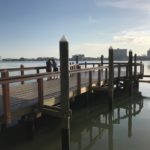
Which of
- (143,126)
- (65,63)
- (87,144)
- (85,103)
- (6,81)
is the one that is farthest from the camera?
(85,103)

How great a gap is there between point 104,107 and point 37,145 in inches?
281

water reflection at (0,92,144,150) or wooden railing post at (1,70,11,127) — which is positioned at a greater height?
wooden railing post at (1,70,11,127)

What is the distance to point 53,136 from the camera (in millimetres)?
9445

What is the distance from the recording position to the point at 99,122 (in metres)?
12.0

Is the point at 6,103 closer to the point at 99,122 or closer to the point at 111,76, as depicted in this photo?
the point at 99,122

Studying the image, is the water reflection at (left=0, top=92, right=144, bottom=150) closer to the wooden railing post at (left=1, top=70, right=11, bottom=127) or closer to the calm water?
the calm water

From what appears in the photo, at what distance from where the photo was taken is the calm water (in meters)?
8.64

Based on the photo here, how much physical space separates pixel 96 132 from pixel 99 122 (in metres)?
1.59

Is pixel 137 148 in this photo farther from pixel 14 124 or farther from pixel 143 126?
pixel 14 124

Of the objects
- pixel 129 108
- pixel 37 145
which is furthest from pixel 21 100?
pixel 129 108

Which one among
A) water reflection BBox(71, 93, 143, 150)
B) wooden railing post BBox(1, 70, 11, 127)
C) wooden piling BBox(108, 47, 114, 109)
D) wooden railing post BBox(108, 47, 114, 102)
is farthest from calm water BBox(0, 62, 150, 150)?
wooden railing post BBox(1, 70, 11, 127)

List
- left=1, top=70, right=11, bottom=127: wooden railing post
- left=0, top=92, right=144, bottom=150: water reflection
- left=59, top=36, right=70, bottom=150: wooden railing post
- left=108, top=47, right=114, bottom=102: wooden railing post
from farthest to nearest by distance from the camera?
left=108, top=47, right=114, bottom=102: wooden railing post → left=0, top=92, right=144, bottom=150: water reflection → left=59, top=36, right=70, bottom=150: wooden railing post → left=1, top=70, right=11, bottom=127: wooden railing post

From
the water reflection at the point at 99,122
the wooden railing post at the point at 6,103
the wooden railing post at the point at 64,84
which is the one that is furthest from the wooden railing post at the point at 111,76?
the wooden railing post at the point at 6,103

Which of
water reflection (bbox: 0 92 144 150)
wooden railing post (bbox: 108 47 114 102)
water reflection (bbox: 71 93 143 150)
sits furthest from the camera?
wooden railing post (bbox: 108 47 114 102)
